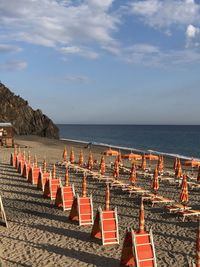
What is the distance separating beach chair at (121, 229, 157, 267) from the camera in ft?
32.0

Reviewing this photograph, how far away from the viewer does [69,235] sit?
12820 millimetres

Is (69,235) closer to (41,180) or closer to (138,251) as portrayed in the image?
(138,251)

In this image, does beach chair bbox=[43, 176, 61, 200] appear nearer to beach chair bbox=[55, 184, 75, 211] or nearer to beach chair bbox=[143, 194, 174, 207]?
beach chair bbox=[55, 184, 75, 211]

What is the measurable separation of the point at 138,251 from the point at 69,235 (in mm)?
3546

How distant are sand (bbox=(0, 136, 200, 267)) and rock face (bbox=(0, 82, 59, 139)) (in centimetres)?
7204

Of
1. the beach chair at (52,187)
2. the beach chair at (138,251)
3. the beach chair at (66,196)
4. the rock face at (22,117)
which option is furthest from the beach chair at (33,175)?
the rock face at (22,117)

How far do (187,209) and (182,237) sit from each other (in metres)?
3.16

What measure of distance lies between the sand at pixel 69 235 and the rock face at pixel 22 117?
72037 millimetres

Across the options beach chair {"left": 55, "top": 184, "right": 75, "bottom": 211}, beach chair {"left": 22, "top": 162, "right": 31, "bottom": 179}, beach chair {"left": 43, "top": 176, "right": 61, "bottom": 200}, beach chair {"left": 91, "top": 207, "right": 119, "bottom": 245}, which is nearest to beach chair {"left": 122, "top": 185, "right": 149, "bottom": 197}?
beach chair {"left": 43, "top": 176, "right": 61, "bottom": 200}

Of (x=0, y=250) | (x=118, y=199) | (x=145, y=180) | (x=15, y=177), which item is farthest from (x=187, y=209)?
(x=15, y=177)

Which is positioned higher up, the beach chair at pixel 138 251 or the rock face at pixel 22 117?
the rock face at pixel 22 117

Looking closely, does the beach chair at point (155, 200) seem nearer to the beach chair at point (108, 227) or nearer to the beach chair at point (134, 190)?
the beach chair at point (134, 190)

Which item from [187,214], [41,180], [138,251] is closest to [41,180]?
[41,180]

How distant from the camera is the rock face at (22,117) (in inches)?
3548
